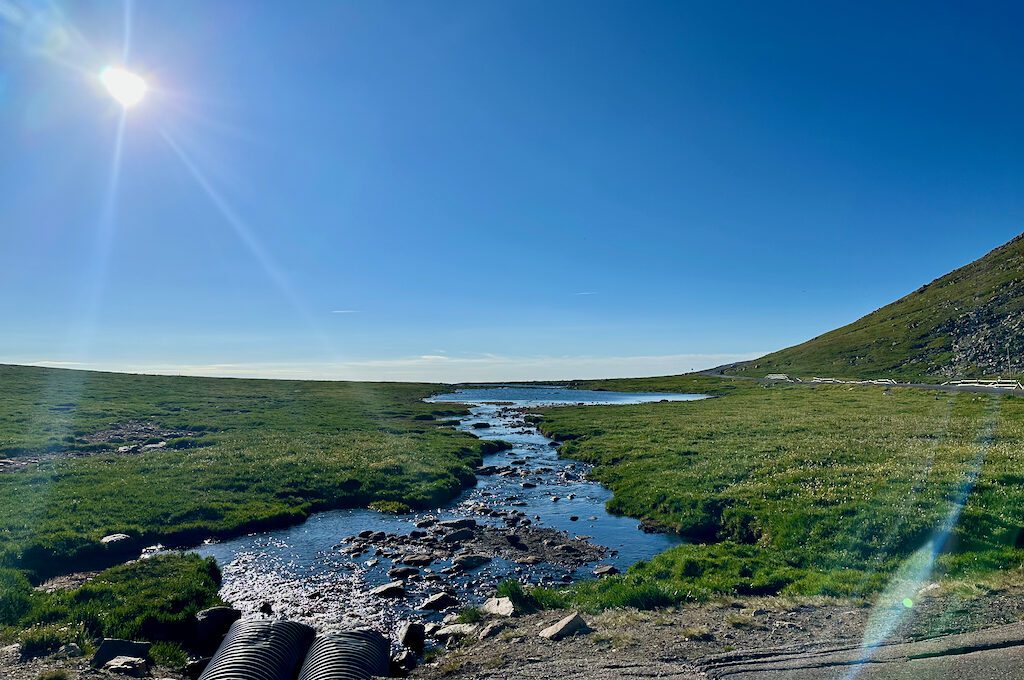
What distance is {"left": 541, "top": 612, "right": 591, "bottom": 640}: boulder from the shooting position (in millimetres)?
13212

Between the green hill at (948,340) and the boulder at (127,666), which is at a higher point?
the green hill at (948,340)

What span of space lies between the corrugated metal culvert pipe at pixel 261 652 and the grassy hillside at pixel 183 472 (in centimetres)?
1206

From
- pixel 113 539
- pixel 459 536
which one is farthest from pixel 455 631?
pixel 113 539

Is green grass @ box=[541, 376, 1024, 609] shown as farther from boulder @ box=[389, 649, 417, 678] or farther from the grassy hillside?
the grassy hillside

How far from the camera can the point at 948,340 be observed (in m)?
143

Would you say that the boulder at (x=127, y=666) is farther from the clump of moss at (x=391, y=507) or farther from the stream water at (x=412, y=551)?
the clump of moss at (x=391, y=507)

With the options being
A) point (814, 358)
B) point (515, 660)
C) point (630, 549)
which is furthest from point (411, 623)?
point (814, 358)

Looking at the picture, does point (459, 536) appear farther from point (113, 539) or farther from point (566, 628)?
point (113, 539)

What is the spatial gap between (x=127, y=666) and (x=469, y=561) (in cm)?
1134

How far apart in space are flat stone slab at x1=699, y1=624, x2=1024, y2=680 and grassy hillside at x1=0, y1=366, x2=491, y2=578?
2228 centimetres

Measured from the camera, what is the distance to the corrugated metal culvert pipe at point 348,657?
11.7 m

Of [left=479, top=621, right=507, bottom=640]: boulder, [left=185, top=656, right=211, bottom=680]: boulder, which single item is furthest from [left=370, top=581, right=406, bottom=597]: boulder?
[left=185, top=656, right=211, bottom=680]: boulder

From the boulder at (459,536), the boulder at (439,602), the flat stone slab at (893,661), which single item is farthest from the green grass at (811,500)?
the boulder at (459,536)

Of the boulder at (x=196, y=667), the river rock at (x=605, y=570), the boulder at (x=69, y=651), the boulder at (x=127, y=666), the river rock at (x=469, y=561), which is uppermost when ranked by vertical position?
the boulder at (x=69, y=651)
